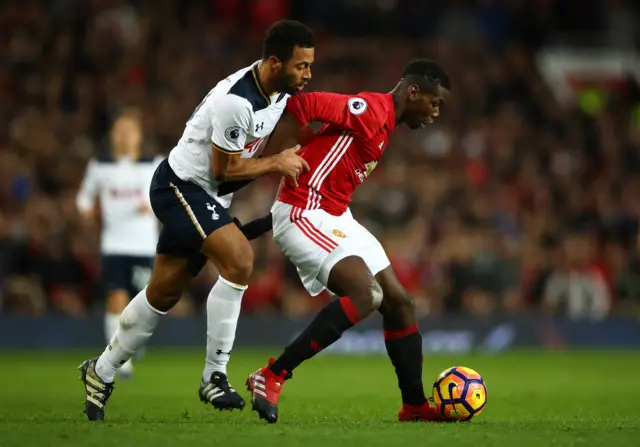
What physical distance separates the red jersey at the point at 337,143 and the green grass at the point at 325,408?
1.36m

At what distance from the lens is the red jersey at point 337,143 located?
22.4 feet

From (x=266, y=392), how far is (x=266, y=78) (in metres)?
1.82

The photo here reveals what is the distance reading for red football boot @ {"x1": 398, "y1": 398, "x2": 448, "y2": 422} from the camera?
6895 mm

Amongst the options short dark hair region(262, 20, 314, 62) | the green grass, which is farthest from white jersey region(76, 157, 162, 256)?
short dark hair region(262, 20, 314, 62)

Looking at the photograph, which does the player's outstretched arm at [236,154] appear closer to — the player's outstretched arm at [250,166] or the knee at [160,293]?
the player's outstretched arm at [250,166]

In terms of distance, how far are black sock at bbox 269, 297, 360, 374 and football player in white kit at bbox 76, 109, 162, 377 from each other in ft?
15.0

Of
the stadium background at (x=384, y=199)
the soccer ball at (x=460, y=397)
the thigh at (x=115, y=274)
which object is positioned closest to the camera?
the soccer ball at (x=460, y=397)

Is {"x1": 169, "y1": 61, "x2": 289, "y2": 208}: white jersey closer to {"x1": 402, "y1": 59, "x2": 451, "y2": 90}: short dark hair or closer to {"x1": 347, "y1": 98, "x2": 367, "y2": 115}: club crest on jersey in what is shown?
{"x1": 347, "y1": 98, "x2": 367, "y2": 115}: club crest on jersey

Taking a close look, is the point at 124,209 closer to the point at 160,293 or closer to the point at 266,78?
the point at 160,293

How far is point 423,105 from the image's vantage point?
705cm

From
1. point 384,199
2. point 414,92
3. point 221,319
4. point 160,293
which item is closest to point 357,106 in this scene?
point 414,92

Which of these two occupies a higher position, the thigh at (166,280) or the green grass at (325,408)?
the thigh at (166,280)

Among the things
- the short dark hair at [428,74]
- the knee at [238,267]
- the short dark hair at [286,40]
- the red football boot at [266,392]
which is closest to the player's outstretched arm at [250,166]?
the knee at [238,267]

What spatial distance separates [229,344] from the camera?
6797mm
